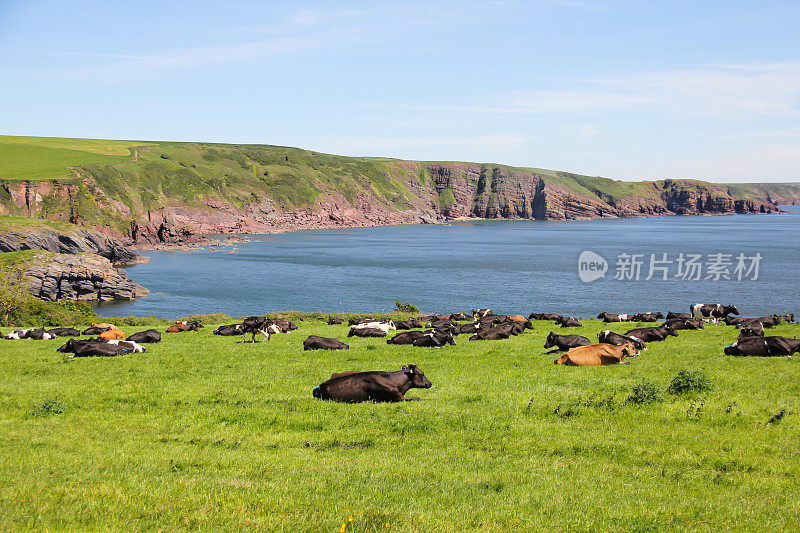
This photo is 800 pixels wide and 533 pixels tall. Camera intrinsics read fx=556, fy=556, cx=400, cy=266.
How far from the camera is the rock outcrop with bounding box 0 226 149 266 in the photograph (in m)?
78.0

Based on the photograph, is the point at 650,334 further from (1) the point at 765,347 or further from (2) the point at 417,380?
(2) the point at 417,380

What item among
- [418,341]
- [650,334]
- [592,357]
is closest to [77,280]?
[418,341]

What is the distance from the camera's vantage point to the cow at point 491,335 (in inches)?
920

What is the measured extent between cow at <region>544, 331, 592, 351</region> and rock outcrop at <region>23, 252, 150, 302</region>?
64812 mm

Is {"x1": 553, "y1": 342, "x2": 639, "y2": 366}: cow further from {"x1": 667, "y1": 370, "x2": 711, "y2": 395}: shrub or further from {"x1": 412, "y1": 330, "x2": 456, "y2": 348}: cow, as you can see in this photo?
{"x1": 412, "y1": 330, "x2": 456, "y2": 348}: cow

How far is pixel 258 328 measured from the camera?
25.4 m

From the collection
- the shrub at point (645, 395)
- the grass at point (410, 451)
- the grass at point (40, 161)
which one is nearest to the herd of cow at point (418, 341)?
the grass at point (410, 451)

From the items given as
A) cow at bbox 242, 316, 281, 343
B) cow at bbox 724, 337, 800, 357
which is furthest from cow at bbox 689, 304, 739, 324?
cow at bbox 242, 316, 281, 343

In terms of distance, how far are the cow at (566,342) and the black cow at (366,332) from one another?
860 centimetres

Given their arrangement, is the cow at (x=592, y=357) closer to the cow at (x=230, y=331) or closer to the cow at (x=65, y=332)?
the cow at (x=230, y=331)

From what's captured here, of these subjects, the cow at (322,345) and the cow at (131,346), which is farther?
the cow at (322,345)

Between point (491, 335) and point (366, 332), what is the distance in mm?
6107

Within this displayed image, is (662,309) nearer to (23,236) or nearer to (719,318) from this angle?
(719,318)

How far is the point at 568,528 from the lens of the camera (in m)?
6.31
